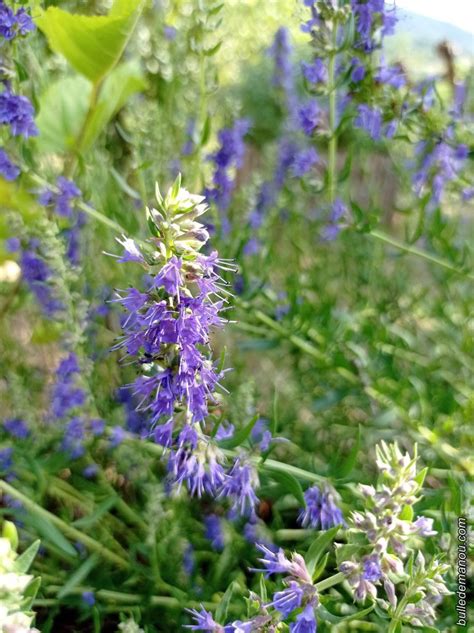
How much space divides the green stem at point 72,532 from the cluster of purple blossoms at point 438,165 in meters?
0.87

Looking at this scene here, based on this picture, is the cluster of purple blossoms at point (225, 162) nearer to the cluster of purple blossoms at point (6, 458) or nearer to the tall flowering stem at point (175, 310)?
the cluster of purple blossoms at point (6, 458)

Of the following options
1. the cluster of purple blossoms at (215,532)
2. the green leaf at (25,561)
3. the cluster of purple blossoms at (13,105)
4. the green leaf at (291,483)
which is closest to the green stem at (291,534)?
the cluster of purple blossoms at (215,532)

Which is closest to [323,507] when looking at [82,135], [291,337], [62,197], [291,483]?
[291,483]

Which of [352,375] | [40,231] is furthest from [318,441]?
[40,231]

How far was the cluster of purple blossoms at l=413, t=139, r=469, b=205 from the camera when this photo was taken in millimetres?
1237

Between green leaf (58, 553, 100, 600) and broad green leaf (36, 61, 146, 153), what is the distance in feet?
2.28

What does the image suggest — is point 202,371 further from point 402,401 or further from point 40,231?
point 402,401

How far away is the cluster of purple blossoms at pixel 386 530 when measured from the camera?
64cm

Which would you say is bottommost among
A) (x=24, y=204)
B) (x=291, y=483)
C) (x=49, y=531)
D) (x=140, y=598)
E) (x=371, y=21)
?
(x=140, y=598)

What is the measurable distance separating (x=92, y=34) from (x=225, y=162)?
0.46 metres

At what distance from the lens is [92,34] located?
1.05 meters

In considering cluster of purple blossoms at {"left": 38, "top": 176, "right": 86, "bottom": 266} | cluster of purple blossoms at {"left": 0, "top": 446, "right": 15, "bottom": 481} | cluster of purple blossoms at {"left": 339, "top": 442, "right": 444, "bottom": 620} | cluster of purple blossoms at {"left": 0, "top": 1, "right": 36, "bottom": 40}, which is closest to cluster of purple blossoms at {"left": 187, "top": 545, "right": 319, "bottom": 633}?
cluster of purple blossoms at {"left": 339, "top": 442, "right": 444, "bottom": 620}

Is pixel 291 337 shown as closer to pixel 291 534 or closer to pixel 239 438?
pixel 291 534

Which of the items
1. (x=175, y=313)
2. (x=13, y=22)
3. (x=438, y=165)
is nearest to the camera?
(x=175, y=313)
